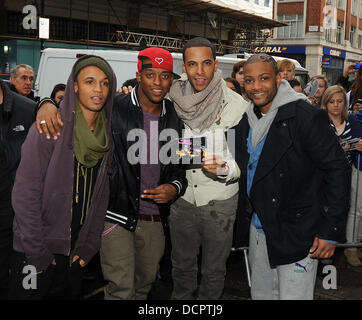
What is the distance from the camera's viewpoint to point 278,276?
290cm

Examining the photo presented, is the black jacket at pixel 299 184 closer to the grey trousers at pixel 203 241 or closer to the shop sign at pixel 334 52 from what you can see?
the grey trousers at pixel 203 241

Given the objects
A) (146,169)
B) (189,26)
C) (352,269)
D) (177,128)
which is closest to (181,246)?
(146,169)

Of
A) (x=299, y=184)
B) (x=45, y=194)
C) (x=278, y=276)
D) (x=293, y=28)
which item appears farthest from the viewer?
(x=293, y=28)

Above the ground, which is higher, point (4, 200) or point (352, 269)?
point (4, 200)

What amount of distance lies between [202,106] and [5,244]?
1.85 m

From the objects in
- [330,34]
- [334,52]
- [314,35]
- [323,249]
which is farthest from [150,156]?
[330,34]

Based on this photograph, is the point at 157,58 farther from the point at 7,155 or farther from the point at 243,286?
the point at 243,286

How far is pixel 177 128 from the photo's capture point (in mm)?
3354

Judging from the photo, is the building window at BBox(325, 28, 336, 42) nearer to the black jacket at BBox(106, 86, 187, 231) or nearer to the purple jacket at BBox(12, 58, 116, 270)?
the black jacket at BBox(106, 86, 187, 231)

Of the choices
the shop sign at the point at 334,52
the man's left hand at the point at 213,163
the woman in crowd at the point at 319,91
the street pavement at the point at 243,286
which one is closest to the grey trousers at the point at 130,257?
the man's left hand at the point at 213,163

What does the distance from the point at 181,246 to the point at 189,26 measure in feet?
78.9

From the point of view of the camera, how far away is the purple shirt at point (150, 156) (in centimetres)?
321

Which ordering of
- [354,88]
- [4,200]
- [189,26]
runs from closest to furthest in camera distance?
[4,200] → [354,88] → [189,26]
